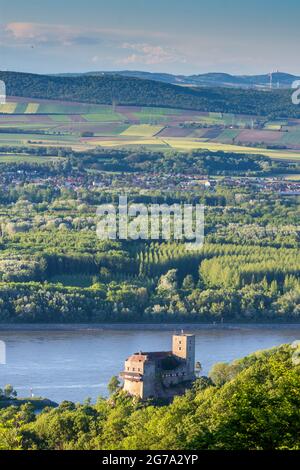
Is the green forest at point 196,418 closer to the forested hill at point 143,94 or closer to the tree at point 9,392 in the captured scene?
the tree at point 9,392

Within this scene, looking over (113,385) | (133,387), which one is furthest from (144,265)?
(133,387)

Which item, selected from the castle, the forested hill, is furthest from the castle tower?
the forested hill

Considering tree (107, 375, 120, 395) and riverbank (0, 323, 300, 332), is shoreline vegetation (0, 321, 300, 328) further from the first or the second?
tree (107, 375, 120, 395)

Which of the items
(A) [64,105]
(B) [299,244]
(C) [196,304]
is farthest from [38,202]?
(A) [64,105]

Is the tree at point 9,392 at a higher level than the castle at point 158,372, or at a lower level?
lower

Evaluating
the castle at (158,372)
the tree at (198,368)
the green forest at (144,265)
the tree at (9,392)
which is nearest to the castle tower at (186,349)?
the castle at (158,372)
